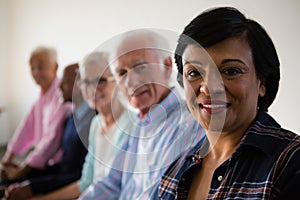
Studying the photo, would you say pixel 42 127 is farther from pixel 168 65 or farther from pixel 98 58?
pixel 168 65

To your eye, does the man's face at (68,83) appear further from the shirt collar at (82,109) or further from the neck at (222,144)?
the neck at (222,144)

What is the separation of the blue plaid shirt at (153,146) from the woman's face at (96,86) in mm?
210

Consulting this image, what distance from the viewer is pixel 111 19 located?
2045mm

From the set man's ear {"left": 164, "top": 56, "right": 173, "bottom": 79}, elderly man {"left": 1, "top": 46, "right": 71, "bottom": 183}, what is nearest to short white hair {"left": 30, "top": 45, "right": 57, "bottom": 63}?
elderly man {"left": 1, "top": 46, "right": 71, "bottom": 183}

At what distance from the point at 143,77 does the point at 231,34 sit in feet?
1.01

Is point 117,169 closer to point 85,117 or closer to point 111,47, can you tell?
point 85,117

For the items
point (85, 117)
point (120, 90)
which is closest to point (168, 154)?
point (120, 90)

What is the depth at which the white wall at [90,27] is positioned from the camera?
128 centimetres

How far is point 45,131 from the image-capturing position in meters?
2.09

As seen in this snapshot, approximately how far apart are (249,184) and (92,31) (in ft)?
5.24

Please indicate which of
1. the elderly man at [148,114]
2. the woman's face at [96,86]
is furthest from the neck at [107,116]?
the elderly man at [148,114]

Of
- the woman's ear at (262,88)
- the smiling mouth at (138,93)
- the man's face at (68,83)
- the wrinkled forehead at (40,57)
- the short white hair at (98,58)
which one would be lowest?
the man's face at (68,83)

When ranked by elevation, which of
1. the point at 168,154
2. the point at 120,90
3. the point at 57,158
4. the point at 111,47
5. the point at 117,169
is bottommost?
the point at 57,158

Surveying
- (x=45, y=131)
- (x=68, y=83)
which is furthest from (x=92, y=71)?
(x=45, y=131)
